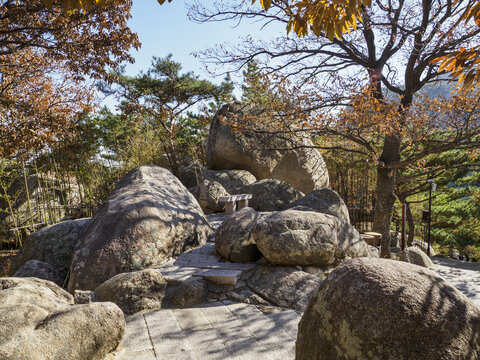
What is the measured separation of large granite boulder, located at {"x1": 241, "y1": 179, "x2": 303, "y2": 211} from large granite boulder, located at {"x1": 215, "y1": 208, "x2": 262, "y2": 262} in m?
2.41

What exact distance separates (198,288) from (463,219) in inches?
420

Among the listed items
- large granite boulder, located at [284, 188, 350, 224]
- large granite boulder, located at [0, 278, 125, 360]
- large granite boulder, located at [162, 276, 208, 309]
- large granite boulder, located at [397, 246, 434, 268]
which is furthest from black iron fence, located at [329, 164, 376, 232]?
large granite boulder, located at [0, 278, 125, 360]

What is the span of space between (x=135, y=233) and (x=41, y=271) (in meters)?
1.11

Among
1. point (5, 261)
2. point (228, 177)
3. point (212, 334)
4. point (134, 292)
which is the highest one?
point (228, 177)

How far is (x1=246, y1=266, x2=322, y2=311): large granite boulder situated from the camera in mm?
3076

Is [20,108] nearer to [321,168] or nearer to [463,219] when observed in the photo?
[321,168]

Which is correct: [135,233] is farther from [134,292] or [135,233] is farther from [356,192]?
[356,192]

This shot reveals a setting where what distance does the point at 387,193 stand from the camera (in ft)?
21.9

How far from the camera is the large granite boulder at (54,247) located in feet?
13.4

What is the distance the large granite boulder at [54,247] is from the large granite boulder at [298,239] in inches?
87.5

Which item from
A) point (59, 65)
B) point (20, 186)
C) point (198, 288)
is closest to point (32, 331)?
point (198, 288)

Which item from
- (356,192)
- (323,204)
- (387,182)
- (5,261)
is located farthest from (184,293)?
(356,192)

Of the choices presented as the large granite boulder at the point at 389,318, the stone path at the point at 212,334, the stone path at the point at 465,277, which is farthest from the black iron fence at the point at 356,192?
the large granite boulder at the point at 389,318

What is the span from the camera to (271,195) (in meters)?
6.55
